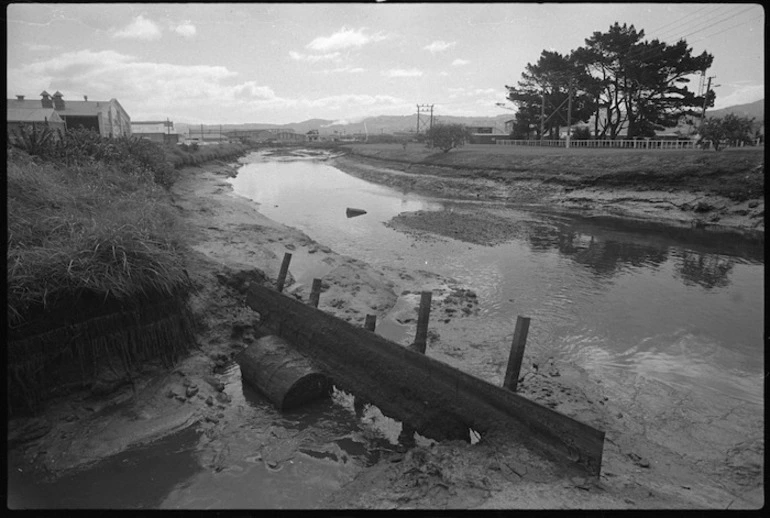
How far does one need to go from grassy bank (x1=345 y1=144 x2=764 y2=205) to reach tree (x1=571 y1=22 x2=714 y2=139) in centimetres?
2084

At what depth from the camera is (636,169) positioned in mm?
36094

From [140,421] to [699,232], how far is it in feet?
96.2

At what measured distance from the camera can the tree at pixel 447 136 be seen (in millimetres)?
64625

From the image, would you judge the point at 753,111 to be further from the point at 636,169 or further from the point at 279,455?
the point at 279,455

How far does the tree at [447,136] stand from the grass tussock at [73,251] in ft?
186

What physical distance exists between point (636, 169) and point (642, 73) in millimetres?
29258

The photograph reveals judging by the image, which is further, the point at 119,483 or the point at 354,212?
the point at 354,212

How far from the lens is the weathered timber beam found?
261 inches

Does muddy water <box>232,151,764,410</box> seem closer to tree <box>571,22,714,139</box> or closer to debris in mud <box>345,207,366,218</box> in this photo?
debris in mud <box>345,207,366,218</box>

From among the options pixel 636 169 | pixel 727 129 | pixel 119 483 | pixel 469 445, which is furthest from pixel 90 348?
pixel 727 129

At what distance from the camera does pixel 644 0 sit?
378 centimetres

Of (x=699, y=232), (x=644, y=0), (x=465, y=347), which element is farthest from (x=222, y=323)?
(x=699, y=232)

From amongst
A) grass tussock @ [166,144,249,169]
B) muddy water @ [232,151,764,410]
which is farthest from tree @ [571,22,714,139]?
grass tussock @ [166,144,249,169]
